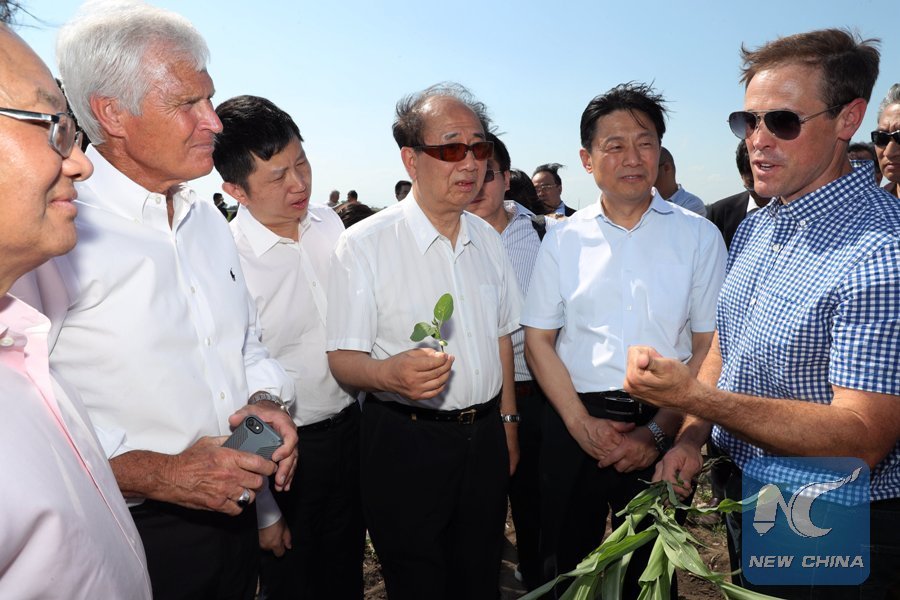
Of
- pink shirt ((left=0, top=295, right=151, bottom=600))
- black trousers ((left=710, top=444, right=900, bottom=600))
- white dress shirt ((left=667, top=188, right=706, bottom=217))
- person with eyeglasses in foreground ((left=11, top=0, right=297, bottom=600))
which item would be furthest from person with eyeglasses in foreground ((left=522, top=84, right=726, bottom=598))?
white dress shirt ((left=667, top=188, right=706, bottom=217))

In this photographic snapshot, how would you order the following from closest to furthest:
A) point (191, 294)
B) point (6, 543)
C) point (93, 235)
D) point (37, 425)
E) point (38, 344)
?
point (6, 543) < point (37, 425) < point (38, 344) < point (93, 235) < point (191, 294)

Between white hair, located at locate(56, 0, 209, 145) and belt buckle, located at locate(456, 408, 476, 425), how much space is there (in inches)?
70.6

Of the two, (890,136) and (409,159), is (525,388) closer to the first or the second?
(409,159)

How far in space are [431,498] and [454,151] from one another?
165 cm

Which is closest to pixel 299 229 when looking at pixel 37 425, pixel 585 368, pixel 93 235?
pixel 93 235

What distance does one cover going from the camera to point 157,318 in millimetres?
1880

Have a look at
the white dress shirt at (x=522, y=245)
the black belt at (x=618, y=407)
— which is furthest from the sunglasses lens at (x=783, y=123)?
the white dress shirt at (x=522, y=245)

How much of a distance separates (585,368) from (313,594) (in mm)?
1888

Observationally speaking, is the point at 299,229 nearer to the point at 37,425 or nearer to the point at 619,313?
the point at 619,313

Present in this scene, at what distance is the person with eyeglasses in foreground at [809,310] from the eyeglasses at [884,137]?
6.65 feet

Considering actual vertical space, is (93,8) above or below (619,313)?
above

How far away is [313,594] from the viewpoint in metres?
3.08

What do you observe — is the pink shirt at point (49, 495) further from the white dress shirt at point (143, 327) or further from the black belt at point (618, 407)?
the black belt at point (618, 407)

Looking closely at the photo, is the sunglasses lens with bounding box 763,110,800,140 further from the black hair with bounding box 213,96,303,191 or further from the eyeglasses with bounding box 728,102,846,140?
the black hair with bounding box 213,96,303,191
